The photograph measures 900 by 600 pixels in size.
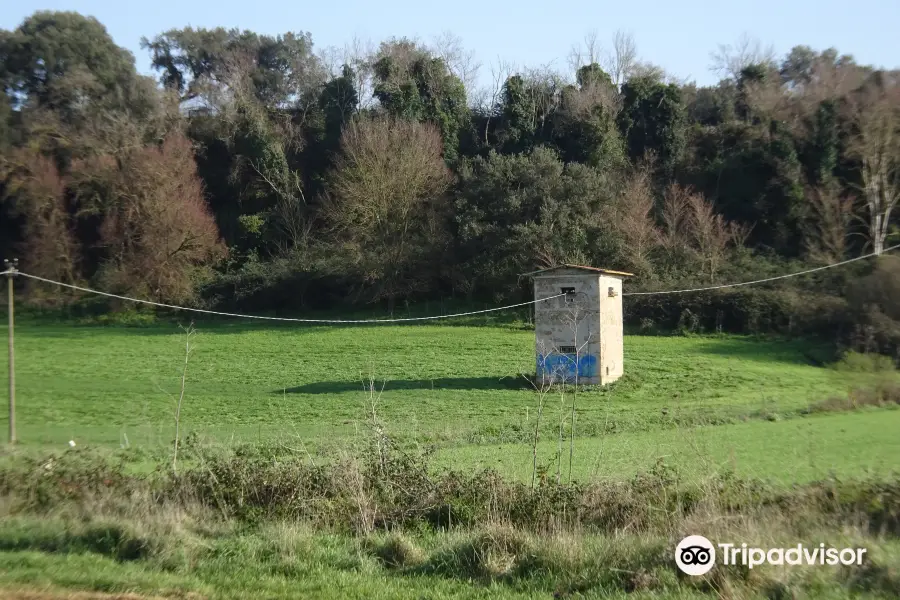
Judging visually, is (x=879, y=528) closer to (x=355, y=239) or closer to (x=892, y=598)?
(x=892, y=598)

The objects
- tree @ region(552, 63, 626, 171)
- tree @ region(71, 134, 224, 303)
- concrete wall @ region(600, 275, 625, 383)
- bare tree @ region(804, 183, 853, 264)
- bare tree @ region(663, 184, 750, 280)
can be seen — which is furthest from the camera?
tree @ region(552, 63, 626, 171)

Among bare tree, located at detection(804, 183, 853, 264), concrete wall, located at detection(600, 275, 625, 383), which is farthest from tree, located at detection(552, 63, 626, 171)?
concrete wall, located at detection(600, 275, 625, 383)

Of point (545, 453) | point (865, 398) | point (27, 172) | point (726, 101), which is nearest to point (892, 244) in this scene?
point (726, 101)

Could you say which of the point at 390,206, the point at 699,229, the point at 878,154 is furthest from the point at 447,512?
the point at 878,154

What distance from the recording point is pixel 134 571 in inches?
265

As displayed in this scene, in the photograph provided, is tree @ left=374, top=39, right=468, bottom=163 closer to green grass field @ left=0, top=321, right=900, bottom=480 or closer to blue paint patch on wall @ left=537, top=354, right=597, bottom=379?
green grass field @ left=0, top=321, right=900, bottom=480

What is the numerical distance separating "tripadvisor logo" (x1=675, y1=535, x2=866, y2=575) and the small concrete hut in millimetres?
21409

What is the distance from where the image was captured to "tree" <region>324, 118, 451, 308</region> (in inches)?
1841

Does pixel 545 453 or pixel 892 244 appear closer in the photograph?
pixel 545 453

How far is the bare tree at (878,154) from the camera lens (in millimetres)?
43375

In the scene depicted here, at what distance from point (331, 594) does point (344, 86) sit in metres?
55.7

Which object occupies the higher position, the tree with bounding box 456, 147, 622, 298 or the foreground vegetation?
the tree with bounding box 456, 147, 622, 298

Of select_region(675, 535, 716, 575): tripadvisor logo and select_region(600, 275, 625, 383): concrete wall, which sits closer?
select_region(675, 535, 716, 575): tripadvisor logo

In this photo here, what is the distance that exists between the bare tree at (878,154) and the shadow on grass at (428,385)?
83.9 feet
